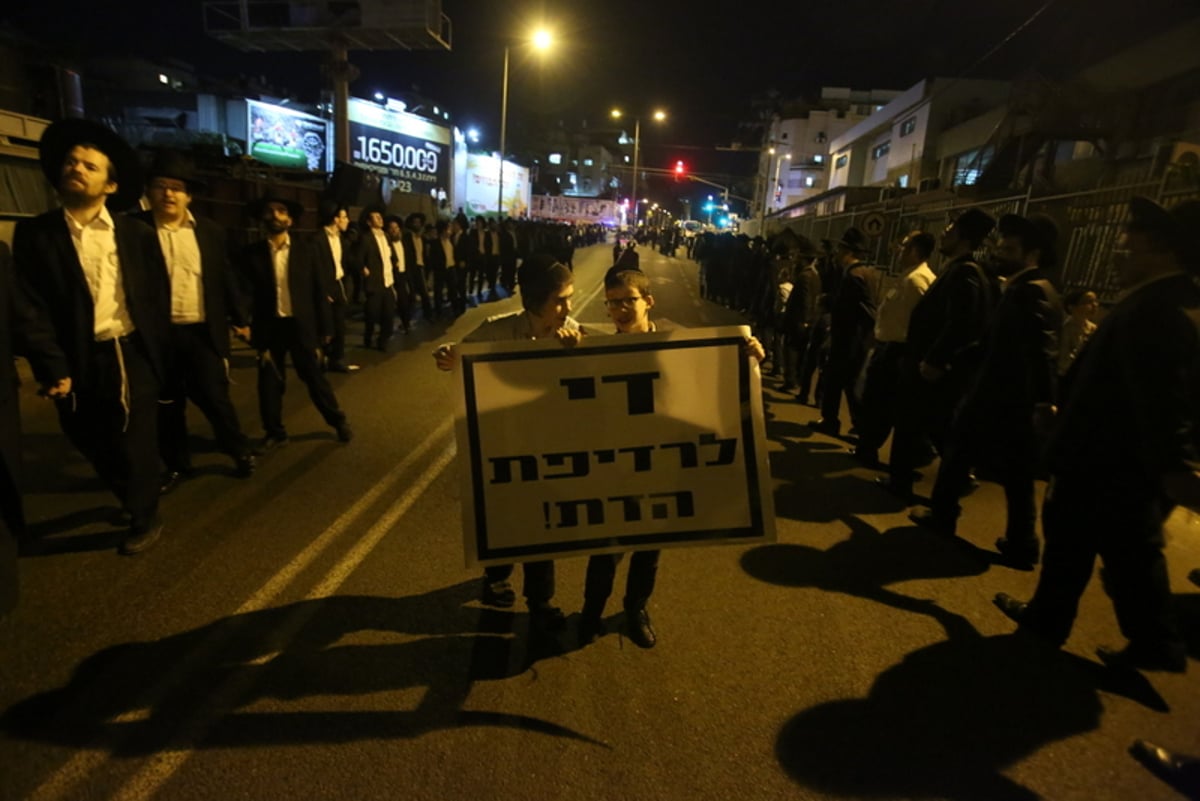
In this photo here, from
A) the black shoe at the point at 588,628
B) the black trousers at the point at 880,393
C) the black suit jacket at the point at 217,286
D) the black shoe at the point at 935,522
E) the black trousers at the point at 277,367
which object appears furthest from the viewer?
the black trousers at the point at 277,367

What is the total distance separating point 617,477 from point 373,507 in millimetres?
2560

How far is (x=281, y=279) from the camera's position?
5695 millimetres

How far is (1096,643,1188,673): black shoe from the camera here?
2.93m

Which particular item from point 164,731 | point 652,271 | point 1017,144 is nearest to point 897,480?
point 164,731

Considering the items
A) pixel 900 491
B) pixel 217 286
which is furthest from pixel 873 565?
pixel 217 286

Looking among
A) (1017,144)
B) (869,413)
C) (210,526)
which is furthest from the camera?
(1017,144)

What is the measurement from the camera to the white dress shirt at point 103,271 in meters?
3.66

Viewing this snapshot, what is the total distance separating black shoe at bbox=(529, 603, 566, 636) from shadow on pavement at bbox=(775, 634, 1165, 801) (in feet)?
3.66

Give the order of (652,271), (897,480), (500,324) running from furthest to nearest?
(652,271) → (897,480) → (500,324)

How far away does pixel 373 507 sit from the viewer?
15.6 ft

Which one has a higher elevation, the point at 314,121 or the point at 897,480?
the point at 314,121

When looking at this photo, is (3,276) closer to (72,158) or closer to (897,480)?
(72,158)

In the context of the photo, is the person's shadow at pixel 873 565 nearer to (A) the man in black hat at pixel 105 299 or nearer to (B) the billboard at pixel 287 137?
(A) the man in black hat at pixel 105 299

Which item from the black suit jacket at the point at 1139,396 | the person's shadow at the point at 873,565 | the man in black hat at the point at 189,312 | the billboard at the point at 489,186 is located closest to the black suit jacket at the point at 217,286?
the man in black hat at the point at 189,312
